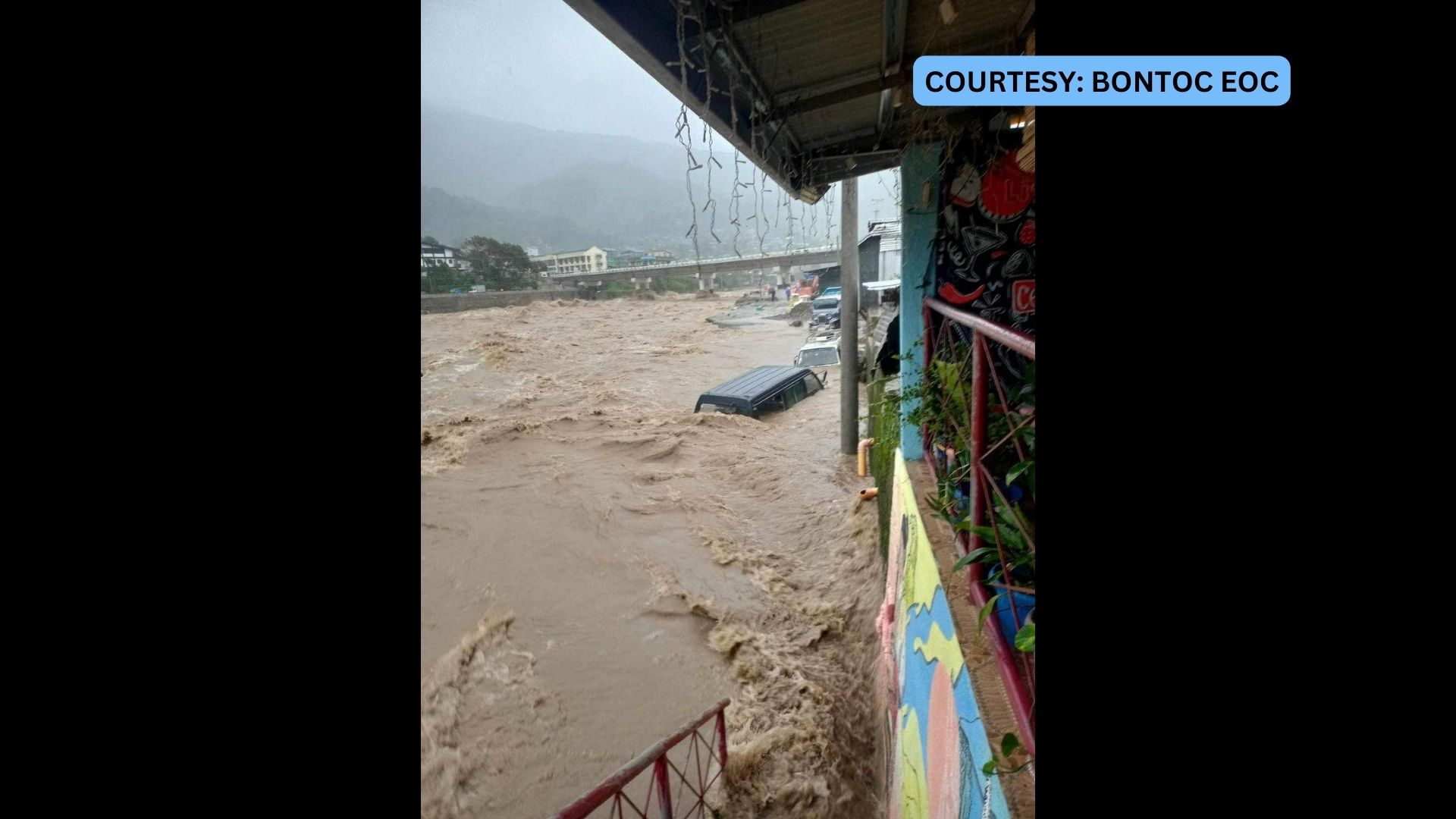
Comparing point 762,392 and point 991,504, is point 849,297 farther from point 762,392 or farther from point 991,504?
point 991,504

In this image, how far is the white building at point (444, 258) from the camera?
30.5 m

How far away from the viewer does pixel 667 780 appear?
13.6 feet

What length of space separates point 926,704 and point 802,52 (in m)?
3.41

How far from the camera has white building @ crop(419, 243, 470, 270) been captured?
30.5 meters

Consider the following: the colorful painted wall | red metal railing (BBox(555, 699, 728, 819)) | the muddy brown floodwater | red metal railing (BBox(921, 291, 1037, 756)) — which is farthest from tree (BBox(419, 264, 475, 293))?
red metal railing (BBox(921, 291, 1037, 756))

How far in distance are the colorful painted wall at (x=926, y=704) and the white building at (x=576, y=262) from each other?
41244mm

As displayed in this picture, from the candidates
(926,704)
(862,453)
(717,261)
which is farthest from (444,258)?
(926,704)

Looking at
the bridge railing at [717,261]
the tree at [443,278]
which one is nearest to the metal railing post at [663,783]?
the bridge railing at [717,261]

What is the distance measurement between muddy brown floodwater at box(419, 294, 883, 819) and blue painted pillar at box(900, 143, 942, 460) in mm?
2520

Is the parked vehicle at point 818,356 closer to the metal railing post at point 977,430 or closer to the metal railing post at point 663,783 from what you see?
the metal railing post at point 663,783

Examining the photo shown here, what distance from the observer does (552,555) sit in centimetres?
1027
